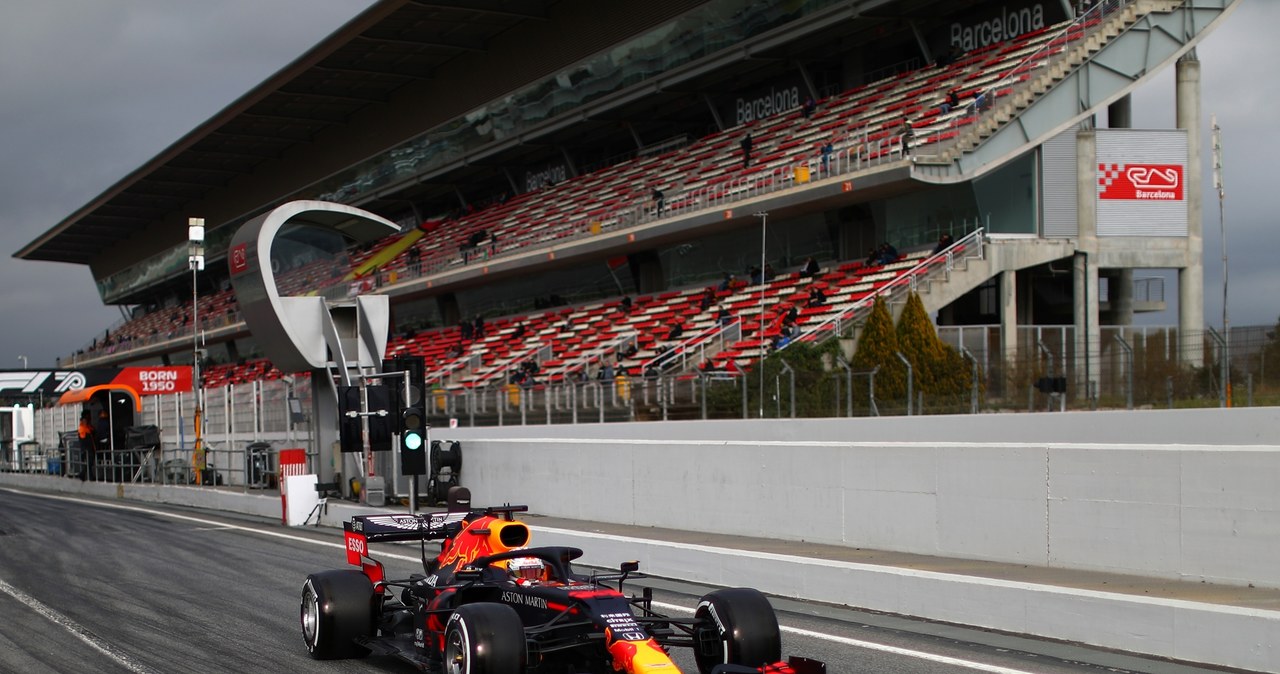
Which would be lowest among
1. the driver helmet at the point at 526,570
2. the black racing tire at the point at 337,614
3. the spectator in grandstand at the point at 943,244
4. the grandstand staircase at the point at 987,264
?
the black racing tire at the point at 337,614

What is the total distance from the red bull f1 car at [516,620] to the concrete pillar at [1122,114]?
2926 cm

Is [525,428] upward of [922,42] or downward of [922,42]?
downward

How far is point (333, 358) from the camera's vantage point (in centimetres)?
2456

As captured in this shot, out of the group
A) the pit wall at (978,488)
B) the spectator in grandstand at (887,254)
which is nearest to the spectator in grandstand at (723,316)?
the spectator in grandstand at (887,254)

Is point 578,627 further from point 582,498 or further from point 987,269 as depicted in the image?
point 987,269

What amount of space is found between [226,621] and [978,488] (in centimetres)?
682

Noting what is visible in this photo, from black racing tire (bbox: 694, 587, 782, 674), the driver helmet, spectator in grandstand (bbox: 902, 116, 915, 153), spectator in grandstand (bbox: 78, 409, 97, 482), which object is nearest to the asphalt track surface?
black racing tire (bbox: 694, 587, 782, 674)

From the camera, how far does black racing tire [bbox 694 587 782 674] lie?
7.55 meters

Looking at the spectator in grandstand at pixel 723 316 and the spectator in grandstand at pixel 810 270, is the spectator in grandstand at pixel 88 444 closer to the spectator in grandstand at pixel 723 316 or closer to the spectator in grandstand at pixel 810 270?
the spectator in grandstand at pixel 723 316

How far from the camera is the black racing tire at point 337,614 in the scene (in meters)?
9.24

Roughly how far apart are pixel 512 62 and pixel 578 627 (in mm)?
45144

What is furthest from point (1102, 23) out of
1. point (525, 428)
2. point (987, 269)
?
point (525, 428)

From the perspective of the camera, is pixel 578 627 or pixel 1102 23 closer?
pixel 578 627

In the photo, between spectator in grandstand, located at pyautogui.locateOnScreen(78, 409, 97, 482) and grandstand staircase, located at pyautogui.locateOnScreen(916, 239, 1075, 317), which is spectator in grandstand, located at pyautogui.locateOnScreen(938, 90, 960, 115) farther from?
spectator in grandstand, located at pyautogui.locateOnScreen(78, 409, 97, 482)
